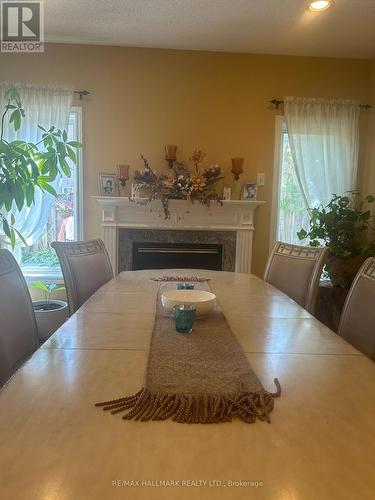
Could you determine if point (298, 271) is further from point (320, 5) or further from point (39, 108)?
point (39, 108)

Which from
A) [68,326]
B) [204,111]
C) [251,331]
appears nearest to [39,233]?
[204,111]

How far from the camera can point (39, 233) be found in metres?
3.68

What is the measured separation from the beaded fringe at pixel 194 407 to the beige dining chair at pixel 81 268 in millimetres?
1346

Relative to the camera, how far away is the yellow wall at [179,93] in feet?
12.0

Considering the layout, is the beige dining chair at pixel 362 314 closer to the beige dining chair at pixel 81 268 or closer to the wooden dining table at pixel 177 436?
the wooden dining table at pixel 177 436

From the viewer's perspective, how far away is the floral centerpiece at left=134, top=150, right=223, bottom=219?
353 centimetres

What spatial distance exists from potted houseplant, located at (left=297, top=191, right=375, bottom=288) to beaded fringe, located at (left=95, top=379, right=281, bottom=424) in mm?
2754

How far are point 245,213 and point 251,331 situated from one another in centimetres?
250

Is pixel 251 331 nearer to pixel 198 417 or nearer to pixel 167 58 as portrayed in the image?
pixel 198 417

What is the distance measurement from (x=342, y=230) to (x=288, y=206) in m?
0.66

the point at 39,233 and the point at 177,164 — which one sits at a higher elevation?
the point at 177,164
